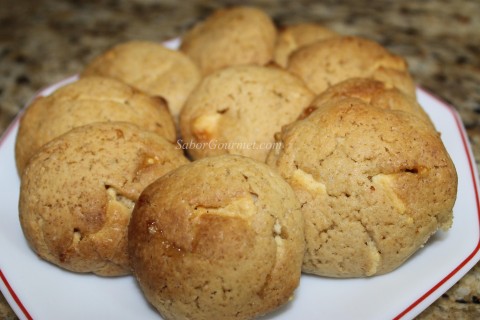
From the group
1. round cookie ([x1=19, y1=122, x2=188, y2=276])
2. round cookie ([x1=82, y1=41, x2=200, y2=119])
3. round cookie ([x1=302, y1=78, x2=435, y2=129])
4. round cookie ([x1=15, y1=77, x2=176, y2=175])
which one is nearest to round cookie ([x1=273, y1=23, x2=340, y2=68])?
round cookie ([x1=82, y1=41, x2=200, y2=119])

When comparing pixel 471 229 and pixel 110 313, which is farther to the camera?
pixel 471 229

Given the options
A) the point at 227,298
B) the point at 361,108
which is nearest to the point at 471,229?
the point at 361,108

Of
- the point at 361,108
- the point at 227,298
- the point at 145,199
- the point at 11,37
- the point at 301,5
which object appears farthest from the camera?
the point at 301,5

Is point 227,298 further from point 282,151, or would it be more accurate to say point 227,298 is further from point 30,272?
point 30,272

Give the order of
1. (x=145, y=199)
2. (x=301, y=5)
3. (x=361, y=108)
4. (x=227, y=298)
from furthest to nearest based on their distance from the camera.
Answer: (x=301, y=5) < (x=361, y=108) < (x=145, y=199) < (x=227, y=298)

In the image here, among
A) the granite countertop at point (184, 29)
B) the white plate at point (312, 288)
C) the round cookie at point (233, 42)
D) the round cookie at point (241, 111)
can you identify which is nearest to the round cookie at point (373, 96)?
the round cookie at point (241, 111)

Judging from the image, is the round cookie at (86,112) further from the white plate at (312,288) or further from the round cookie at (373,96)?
the round cookie at (373,96)

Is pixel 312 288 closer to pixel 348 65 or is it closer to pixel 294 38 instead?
pixel 348 65

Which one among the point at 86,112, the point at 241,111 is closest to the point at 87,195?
the point at 86,112
